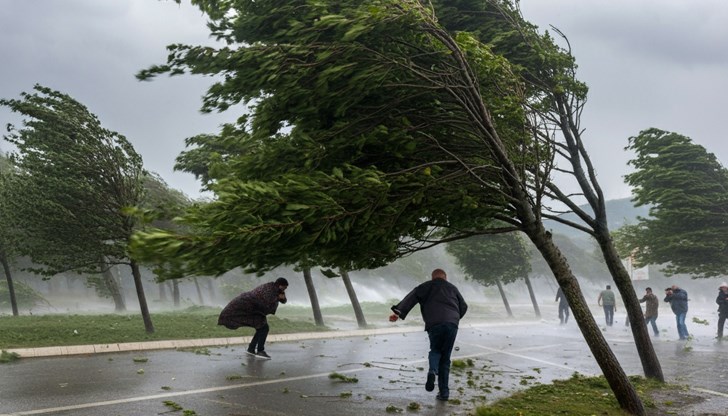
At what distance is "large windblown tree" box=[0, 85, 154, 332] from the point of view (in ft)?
46.1

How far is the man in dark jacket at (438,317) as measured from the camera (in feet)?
25.8

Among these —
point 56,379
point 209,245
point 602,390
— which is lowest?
point 602,390

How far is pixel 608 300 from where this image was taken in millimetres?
26609

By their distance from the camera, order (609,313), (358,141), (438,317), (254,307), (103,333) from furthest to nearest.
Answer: (609,313) < (103,333) < (254,307) < (438,317) < (358,141)

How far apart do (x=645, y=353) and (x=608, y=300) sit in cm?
1803

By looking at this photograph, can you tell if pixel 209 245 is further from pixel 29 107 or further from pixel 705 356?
pixel 705 356

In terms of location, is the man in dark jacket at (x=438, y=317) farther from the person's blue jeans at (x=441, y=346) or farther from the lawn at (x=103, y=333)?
the lawn at (x=103, y=333)

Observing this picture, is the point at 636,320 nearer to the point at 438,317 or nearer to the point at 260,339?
the point at 438,317

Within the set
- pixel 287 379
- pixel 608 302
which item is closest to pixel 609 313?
pixel 608 302

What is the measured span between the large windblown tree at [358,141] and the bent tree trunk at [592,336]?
0.02 meters

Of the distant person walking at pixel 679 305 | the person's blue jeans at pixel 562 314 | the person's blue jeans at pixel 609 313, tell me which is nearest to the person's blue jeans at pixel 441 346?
the distant person walking at pixel 679 305

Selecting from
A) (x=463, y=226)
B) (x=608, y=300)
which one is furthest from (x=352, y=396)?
(x=608, y=300)

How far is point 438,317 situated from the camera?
8.01 metres

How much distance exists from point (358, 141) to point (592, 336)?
146 inches
